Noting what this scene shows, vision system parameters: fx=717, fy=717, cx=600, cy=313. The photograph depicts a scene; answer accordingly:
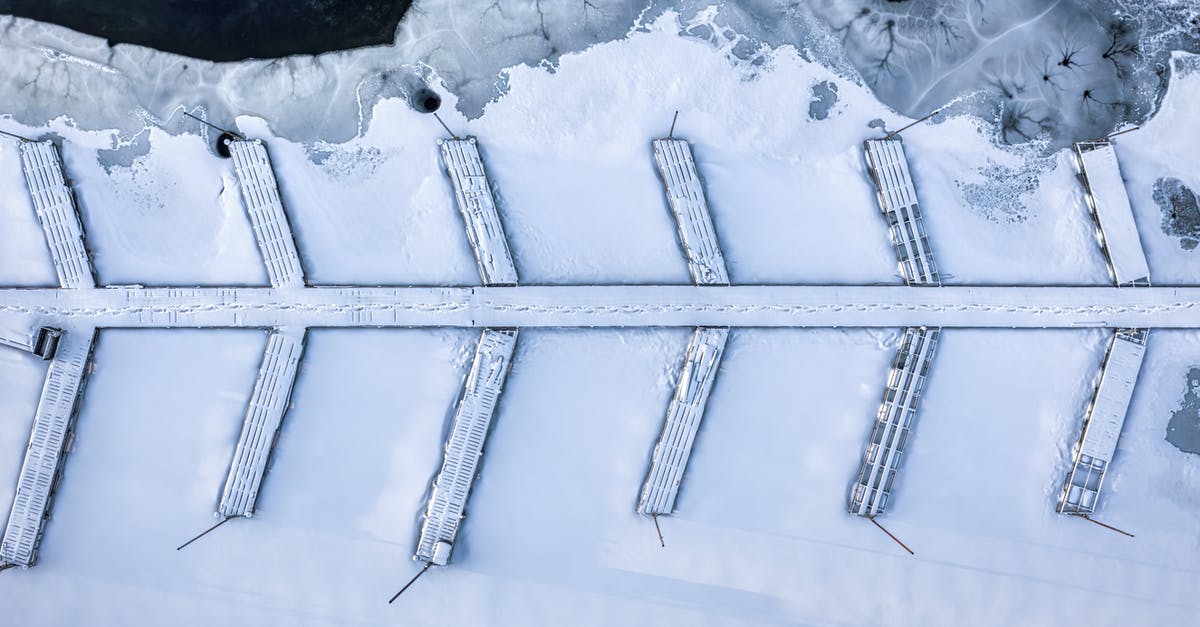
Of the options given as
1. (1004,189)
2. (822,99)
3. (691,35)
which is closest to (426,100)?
(691,35)

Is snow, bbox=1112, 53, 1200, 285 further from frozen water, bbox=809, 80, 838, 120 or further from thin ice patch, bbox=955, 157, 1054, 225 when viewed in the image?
frozen water, bbox=809, 80, 838, 120

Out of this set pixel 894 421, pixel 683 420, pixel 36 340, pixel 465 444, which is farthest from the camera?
pixel 894 421

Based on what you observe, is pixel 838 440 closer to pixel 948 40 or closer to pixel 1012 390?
pixel 1012 390

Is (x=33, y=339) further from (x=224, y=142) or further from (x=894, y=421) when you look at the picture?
(x=894, y=421)

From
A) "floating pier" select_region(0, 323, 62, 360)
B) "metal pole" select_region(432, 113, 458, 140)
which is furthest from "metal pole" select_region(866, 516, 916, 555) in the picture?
"floating pier" select_region(0, 323, 62, 360)

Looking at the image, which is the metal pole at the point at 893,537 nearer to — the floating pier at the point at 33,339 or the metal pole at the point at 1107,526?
the metal pole at the point at 1107,526

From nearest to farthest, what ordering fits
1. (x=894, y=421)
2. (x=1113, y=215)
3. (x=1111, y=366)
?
(x=894, y=421) < (x=1111, y=366) < (x=1113, y=215)

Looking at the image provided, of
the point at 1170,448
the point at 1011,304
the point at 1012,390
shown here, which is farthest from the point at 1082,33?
the point at 1170,448
